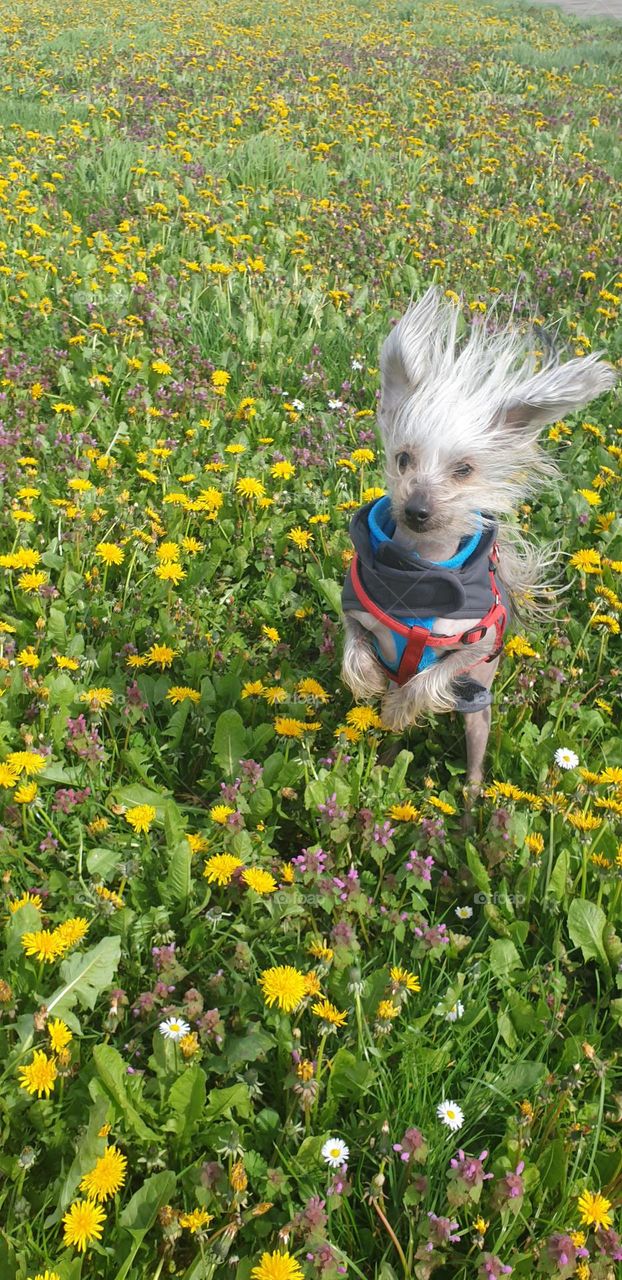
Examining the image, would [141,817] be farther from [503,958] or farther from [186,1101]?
[503,958]

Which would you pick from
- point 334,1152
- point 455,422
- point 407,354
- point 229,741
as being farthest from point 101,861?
point 407,354

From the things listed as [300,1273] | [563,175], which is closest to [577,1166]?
[300,1273]

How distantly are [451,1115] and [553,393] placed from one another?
5.67 feet

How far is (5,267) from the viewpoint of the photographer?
206 inches

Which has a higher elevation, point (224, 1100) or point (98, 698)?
point (98, 698)

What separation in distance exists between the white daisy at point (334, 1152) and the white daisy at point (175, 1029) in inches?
13.6

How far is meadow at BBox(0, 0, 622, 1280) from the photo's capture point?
175 centimetres

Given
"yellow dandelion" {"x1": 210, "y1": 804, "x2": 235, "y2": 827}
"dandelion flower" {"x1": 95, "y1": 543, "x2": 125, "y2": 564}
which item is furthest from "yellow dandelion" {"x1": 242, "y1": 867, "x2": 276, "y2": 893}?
"dandelion flower" {"x1": 95, "y1": 543, "x2": 125, "y2": 564}

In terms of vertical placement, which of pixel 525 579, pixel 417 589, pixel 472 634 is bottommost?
pixel 525 579

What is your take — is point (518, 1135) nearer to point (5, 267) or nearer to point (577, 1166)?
point (577, 1166)

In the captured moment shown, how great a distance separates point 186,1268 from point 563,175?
30.2 ft

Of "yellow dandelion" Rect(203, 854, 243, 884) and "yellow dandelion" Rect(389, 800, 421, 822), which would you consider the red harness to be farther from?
"yellow dandelion" Rect(203, 854, 243, 884)

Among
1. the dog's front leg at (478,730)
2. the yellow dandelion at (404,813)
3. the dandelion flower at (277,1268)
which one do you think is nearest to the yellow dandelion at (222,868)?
the yellow dandelion at (404,813)

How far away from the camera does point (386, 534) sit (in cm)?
275
